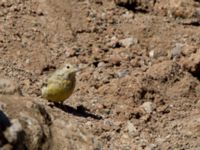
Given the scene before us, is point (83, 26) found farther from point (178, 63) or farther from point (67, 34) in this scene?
point (178, 63)

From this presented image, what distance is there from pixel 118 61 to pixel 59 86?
1604 mm

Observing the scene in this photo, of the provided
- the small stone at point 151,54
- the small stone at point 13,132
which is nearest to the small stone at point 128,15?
the small stone at point 151,54

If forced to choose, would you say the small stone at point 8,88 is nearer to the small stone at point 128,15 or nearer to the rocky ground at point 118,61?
the rocky ground at point 118,61

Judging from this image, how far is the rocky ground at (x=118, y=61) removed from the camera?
10.6 m

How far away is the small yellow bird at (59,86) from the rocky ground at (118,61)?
5.6 inches

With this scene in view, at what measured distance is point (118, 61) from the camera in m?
12.0

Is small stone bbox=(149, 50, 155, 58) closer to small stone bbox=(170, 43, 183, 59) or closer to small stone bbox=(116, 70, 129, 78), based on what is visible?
small stone bbox=(170, 43, 183, 59)

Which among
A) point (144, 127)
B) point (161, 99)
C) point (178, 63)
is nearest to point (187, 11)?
point (178, 63)

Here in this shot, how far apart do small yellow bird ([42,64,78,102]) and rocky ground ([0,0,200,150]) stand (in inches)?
5.6

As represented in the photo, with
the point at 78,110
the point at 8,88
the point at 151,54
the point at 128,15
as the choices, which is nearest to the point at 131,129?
the point at 78,110

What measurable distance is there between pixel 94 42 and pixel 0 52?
65.1 inches

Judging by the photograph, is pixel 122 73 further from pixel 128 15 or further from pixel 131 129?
pixel 128 15

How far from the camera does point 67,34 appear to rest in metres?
12.4

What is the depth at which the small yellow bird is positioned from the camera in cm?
1065
